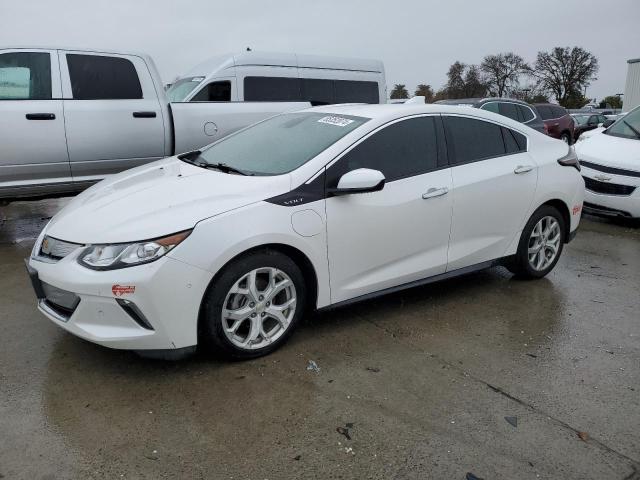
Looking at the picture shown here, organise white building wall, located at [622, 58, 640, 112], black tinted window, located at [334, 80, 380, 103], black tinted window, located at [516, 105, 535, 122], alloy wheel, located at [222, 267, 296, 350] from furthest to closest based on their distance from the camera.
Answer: white building wall, located at [622, 58, 640, 112]
black tinted window, located at [516, 105, 535, 122]
black tinted window, located at [334, 80, 380, 103]
alloy wheel, located at [222, 267, 296, 350]

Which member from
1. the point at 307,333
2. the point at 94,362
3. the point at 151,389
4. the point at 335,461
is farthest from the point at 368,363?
the point at 94,362

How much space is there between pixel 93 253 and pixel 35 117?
3.17 meters

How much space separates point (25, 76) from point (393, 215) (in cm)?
411

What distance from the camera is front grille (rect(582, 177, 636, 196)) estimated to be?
6.97m

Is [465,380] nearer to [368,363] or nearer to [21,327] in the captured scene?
[368,363]

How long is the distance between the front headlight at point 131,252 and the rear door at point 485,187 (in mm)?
2050

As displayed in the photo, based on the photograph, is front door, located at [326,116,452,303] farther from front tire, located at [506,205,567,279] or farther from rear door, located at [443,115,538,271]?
front tire, located at [506,205,567,279]

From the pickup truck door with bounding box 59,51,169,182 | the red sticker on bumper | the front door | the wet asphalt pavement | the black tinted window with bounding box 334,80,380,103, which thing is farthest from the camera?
the black tinted window with bounding box 334,80,380,103

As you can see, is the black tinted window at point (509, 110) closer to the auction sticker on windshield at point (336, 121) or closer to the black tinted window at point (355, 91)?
the black tinted window at point (355, 91)

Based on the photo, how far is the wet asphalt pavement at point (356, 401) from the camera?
8.05 feet

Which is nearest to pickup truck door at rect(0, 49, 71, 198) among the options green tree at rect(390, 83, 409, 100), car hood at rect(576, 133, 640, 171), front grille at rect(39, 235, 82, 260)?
front grille at rect(39, 235, 82, 260)

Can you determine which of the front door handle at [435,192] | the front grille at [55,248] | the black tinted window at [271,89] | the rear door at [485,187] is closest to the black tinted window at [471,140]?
the rear door at [485,187]

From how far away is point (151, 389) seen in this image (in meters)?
2.99

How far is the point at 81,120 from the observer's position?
18.4 ft
